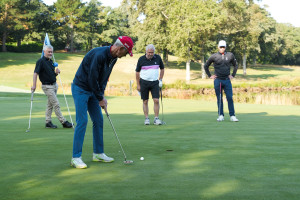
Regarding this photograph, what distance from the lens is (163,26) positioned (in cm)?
5119

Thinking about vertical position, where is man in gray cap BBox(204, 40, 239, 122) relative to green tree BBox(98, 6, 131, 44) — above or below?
A: below

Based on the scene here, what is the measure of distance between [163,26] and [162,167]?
46916 mm

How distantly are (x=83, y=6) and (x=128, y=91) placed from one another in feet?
180

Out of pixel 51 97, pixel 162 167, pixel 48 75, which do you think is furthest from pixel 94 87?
pixel 51 97

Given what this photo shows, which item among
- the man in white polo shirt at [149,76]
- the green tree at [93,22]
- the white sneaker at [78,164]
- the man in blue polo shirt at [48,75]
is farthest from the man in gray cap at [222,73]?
the green tree at [93,22]

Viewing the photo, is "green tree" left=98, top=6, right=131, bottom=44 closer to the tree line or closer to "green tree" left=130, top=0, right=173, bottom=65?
the tree line

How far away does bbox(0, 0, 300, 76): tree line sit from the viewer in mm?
45844

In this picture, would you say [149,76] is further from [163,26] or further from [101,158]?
[163,26]

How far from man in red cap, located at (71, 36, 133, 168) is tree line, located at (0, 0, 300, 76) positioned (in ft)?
130

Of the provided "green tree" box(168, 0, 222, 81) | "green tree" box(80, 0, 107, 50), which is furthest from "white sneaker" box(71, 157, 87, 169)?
"green tree" box(80, 0, 107, 50)

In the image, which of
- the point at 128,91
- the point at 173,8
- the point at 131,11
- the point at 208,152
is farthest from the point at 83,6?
the point at 208,152

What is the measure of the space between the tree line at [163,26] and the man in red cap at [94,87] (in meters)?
39.7

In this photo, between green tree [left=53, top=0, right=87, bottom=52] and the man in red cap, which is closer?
the man in red cap

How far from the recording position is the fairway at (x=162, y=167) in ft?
13.7
